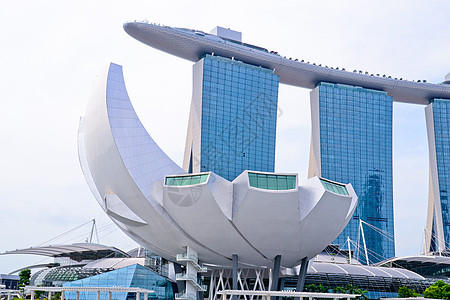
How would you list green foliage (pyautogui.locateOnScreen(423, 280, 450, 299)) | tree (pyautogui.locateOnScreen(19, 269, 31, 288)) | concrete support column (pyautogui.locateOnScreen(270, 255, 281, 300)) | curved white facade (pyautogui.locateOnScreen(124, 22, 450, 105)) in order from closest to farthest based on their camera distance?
concrete support column (pyautogui.locateOnScreen(270, 255, 281, 300)) < green foliage (pyautogui.locateOnScreen(423, 280, 450, 299)) < tree (pyautogui.locateOnScreen(19, 269, 31, 288)) < curved white facade (pyautogui.locateOnScreen(124, 22, 450, 105))

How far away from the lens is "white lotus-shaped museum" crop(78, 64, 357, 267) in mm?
47938

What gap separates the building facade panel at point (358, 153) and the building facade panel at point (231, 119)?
10708 millimetres

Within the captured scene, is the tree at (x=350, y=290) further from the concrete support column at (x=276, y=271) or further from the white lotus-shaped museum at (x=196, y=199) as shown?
the concrete support column at (x=276, y=271)

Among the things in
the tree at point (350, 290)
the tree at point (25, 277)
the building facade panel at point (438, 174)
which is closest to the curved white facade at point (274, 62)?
the building facade panel at point (438, 174)

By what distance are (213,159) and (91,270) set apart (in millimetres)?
36911

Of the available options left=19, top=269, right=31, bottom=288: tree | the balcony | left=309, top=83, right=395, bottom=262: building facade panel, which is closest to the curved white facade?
left=309, top=83, right=395, bottom=262: building facade panel

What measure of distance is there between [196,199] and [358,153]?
222 feet

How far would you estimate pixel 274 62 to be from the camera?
103 metres

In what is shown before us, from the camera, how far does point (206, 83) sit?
98.8m

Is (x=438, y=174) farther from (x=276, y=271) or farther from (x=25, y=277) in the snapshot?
(x=25, y=277)

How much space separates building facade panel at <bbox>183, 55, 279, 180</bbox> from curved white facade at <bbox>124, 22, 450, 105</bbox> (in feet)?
6.45

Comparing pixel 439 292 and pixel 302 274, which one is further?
pixel 439 292

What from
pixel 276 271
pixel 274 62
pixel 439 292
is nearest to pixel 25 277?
pixel 276 271

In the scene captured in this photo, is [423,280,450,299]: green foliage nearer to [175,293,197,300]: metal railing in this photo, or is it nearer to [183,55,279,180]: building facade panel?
[175,293,197,300]: metal railing
